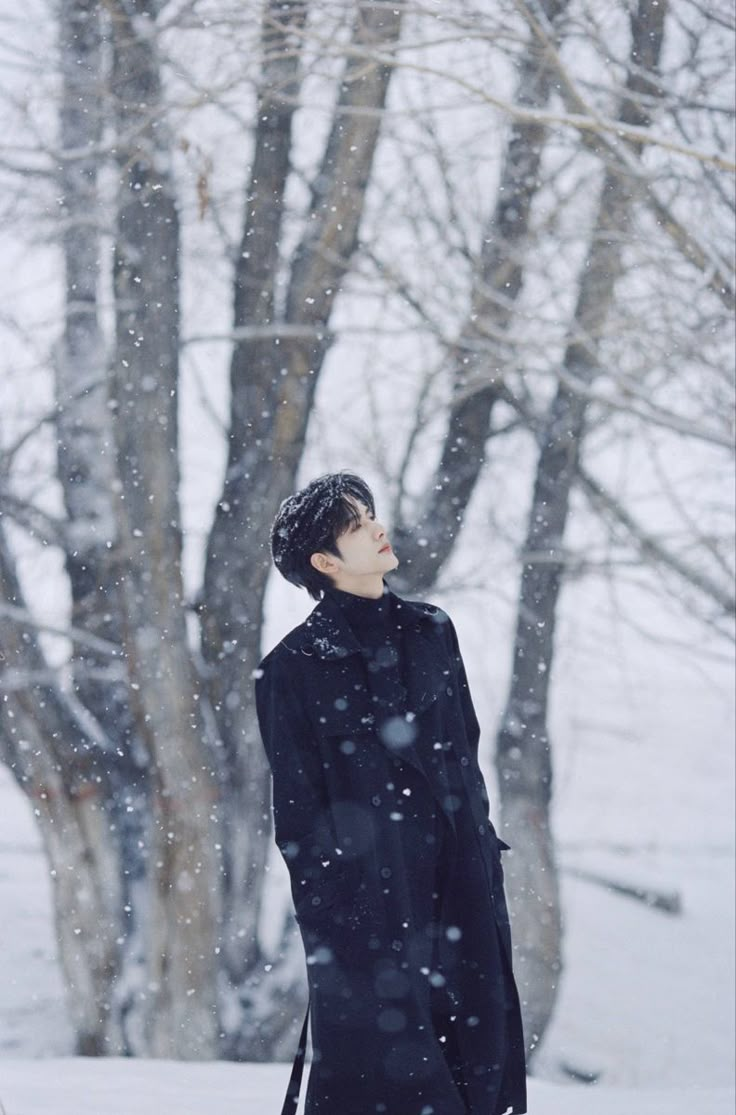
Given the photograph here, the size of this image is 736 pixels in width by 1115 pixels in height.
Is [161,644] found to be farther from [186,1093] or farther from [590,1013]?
[590,1013]

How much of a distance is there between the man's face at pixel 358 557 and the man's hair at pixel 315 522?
0.01 meters

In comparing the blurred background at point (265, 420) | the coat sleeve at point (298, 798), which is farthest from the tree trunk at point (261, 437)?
the coat sleeve at point (298, 798)

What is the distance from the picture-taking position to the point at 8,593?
14.5 feet

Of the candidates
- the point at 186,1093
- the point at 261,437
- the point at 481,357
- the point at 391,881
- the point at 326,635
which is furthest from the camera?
the point at 481,357

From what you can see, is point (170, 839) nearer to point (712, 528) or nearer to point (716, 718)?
point (712, 528)

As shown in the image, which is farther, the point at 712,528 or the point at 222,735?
the point at 712,528

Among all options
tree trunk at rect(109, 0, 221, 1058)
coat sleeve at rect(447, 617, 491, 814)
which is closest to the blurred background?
tree trunk at rect(109, 0, 221, 1058)

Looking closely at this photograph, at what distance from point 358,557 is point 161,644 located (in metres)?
2.52

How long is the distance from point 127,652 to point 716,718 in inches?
397

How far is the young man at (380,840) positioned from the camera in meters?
1.79

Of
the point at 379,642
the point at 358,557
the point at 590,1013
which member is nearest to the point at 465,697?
the point at 379,642

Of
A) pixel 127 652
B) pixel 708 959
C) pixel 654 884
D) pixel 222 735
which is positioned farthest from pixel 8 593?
pixel 654 884

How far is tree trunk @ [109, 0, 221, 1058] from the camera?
4316 millimetres

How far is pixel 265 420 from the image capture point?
4.62 m
